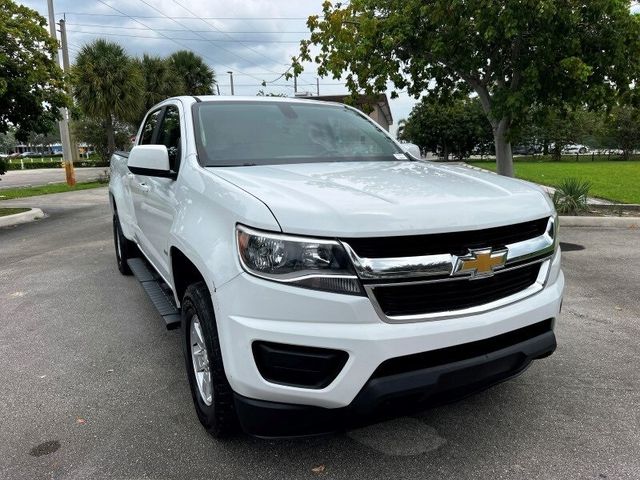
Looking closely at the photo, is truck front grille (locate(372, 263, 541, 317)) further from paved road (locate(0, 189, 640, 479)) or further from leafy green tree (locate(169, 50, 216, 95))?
leafy green tree (locate(169, 50, 216, 95))

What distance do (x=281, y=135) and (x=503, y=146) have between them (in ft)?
26.5

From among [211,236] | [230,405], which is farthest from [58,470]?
[211,236]

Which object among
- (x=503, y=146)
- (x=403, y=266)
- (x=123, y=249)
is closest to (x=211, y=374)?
(x=403, y=266)

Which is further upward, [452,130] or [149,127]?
[452,130]

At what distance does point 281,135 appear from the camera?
11.5 feet

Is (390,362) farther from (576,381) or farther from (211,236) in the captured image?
(576,381)

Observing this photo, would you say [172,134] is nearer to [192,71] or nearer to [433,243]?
[433,243]

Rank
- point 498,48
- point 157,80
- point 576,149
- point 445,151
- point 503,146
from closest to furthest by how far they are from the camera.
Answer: point 498,48, point 503,146, point 157,80, point 445,151, point 576,149

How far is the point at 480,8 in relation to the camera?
25.2ft

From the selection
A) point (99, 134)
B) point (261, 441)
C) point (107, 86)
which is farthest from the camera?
point (99, 134)

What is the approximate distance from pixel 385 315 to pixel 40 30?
37.2 feet

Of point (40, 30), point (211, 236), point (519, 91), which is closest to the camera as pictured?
point (211, 236)

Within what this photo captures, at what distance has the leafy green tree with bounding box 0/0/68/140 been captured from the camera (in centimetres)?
1011

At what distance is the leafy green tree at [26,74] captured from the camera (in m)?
10.1
